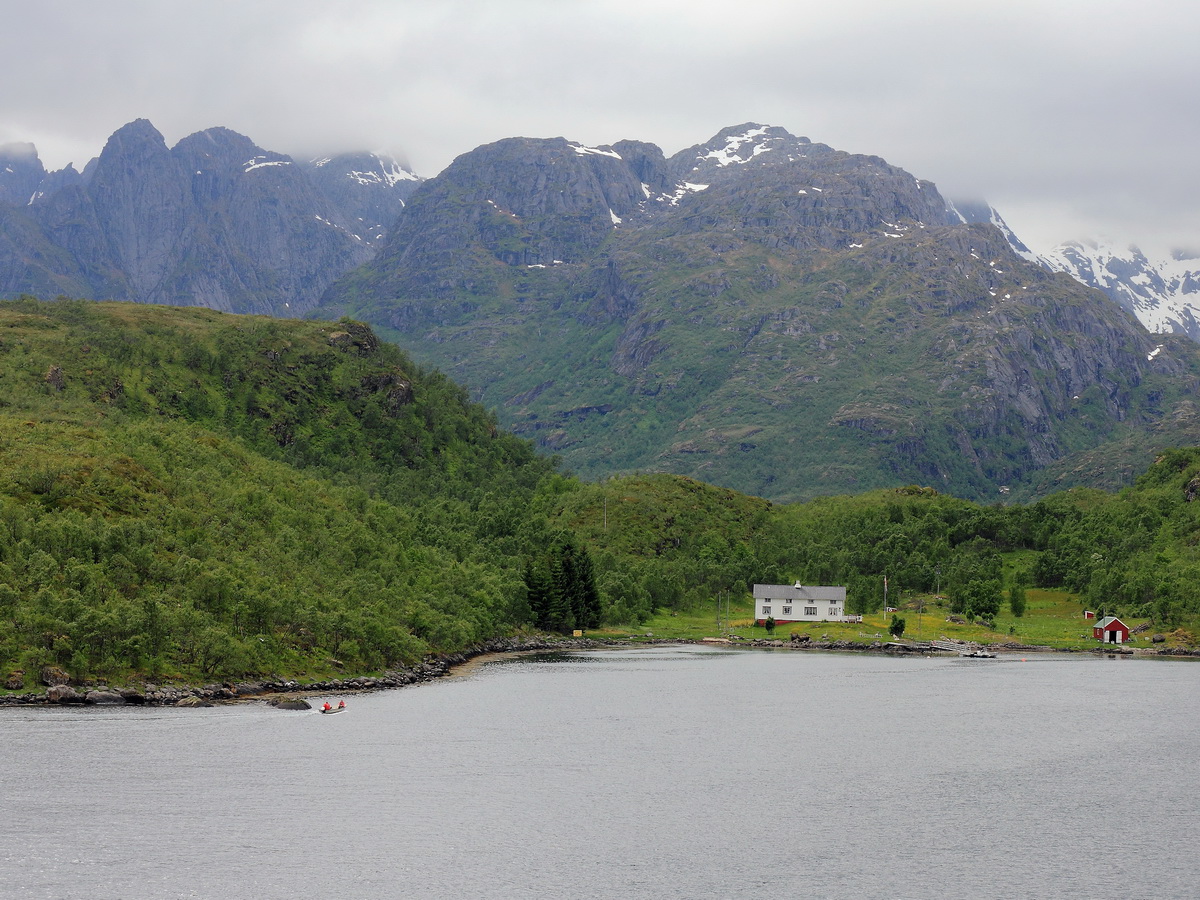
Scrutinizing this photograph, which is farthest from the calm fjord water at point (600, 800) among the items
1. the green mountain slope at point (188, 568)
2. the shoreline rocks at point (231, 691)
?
the green mountain slope at point (188, 568)

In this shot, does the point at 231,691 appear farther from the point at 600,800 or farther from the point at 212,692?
the point at 600,800

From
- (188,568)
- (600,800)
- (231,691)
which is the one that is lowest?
(600,800)

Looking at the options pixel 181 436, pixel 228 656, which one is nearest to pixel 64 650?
pixel 228 656

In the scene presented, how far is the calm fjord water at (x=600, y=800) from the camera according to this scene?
192 feet

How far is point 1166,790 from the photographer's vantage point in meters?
81.4

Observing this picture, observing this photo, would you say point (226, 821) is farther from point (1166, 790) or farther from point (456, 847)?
point (1166, 790)

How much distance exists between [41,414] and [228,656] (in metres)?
81.2

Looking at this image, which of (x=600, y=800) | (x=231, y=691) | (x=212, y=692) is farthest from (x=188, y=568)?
(x=600, y=800)

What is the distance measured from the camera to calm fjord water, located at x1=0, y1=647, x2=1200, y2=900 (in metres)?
58.6

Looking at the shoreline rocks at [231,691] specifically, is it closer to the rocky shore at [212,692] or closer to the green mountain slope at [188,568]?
the rocky shore at [212,692]

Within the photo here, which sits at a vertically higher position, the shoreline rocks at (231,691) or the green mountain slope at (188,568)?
the green mountain slope at (188,568)

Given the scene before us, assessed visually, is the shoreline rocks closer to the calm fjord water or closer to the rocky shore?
the rocky shore

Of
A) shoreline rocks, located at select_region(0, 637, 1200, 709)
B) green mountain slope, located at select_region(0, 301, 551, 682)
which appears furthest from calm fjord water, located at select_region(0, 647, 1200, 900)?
green mountain slope, located at select_region(0, 301, 551, 682)

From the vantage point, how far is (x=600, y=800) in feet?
247
